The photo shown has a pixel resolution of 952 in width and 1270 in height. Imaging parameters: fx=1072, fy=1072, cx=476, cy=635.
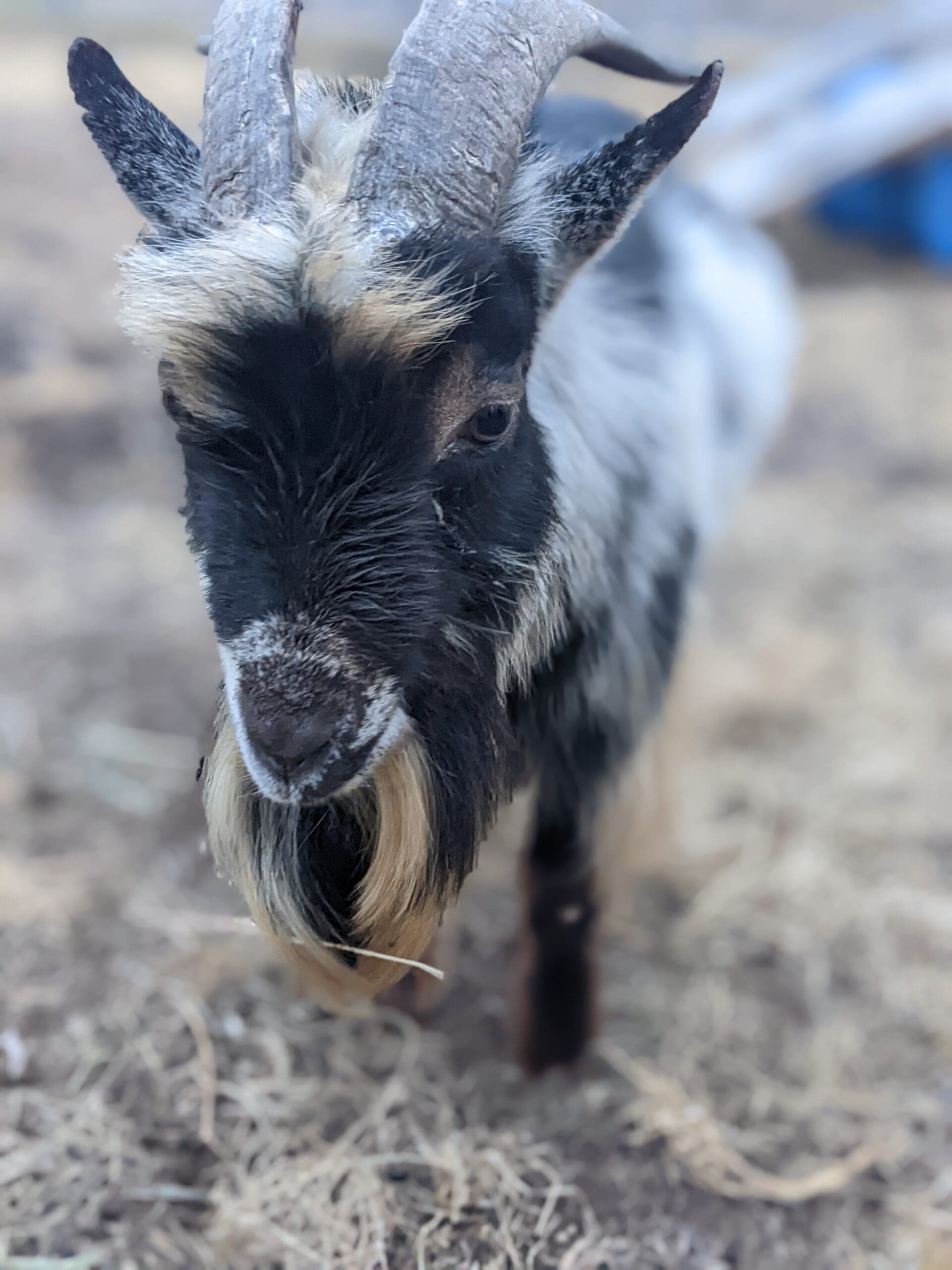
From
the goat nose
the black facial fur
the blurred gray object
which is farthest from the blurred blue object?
the goat nose

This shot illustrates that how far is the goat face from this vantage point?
61.8 inches

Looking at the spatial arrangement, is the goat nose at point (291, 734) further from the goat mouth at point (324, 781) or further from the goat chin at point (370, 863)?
the goat chin at point (370, 863)

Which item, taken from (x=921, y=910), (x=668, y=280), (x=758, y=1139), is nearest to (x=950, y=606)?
(x=921, y=910)

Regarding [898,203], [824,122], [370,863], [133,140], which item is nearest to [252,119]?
[133,140]

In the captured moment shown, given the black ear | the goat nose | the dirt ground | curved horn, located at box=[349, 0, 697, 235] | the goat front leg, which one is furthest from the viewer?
the goat front leg

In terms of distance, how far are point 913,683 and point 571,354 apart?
3.08m

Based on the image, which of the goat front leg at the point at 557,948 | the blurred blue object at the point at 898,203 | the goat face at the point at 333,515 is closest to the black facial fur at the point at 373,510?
the goat face at the point at 333,515

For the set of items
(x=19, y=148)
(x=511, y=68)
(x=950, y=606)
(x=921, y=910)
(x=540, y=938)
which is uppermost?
(x=19, y=148)

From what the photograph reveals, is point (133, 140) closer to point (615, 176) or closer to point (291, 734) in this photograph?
point (615, 176)

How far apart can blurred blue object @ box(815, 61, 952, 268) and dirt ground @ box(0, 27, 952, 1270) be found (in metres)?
3.36

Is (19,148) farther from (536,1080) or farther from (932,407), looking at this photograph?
(536,1080)

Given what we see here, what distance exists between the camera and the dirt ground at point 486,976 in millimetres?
2295

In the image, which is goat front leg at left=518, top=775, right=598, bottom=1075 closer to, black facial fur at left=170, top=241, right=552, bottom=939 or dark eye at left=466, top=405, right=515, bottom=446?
black facial fur at left=170, top=241, right=552, bottom=939

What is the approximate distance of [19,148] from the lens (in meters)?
7.16
